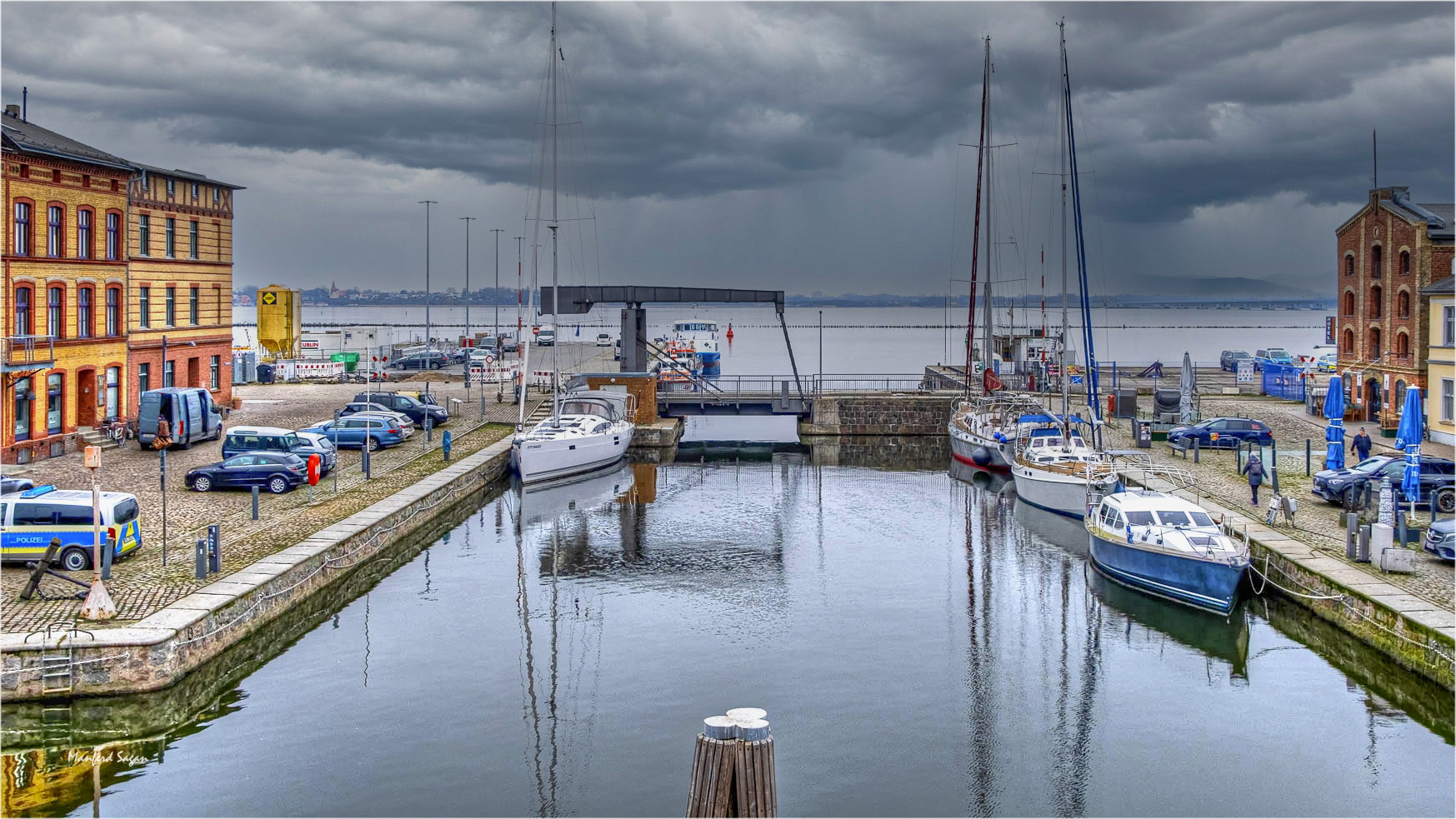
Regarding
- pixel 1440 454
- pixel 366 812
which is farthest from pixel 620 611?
pixel 1440 454

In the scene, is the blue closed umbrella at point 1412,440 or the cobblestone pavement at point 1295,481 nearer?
the cobblestone pavement at point 1295,481

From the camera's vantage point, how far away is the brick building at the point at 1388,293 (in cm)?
5084

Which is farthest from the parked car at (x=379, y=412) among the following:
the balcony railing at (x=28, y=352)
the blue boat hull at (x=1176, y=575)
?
the blue boat hull at (x=1176, y=575)

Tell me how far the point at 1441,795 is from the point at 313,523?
83.3 ft

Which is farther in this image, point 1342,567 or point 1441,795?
point 1342,567

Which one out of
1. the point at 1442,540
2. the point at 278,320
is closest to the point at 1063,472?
the point at 1442,540

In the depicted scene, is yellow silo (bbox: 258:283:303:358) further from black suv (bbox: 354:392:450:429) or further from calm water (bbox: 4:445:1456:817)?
calm water (bbox: 4:445:1456:817)

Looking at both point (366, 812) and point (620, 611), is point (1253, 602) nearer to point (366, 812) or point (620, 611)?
point (620, 611)

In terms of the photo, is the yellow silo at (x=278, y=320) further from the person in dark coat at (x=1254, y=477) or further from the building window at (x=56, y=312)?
the person in dark coat at (x=1254, y=477)

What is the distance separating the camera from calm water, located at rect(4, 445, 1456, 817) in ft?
60.1

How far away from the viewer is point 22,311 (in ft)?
135

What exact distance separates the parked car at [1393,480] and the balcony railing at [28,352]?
126 feet

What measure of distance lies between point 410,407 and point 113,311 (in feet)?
43.5

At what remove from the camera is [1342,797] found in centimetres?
1830
